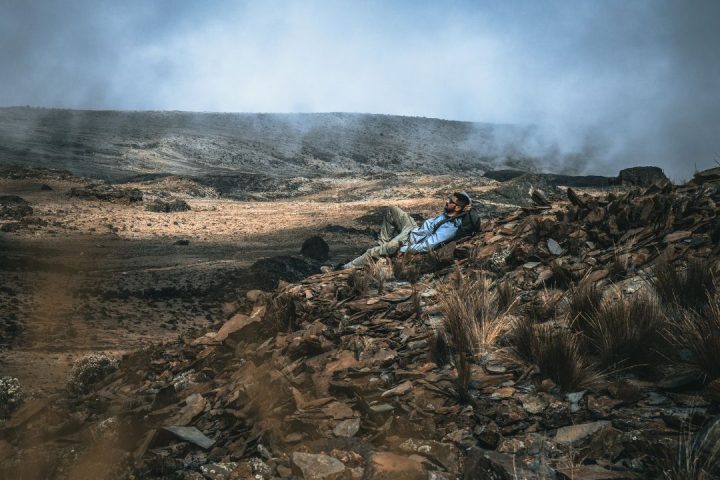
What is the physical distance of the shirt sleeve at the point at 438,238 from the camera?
6.83m

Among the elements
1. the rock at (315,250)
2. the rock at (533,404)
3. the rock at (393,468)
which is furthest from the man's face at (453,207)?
the rock at (315,250)

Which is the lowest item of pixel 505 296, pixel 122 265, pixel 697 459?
pixel 122 265

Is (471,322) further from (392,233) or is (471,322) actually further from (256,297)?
(392,233)

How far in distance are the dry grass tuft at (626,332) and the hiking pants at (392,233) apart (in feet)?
13.3

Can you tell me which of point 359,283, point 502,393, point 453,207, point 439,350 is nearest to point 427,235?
point 453,207

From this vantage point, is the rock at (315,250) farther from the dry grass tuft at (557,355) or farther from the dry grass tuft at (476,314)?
the dry grass tuft at (557,355)

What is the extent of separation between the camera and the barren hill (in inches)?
1391

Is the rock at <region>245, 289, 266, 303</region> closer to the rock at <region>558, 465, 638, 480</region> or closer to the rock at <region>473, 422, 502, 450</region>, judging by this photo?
the rock at <region>473, 422, 502, 450</region>

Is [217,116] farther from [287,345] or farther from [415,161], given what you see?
[287,345]

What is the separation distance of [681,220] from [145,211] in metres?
17.5

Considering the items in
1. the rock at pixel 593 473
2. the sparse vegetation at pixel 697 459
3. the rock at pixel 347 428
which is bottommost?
the rock at pixel 347 428

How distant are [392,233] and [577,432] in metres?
5.62

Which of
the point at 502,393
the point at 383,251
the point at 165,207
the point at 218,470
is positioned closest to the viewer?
the point at 218,470

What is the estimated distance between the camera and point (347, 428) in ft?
9.74
